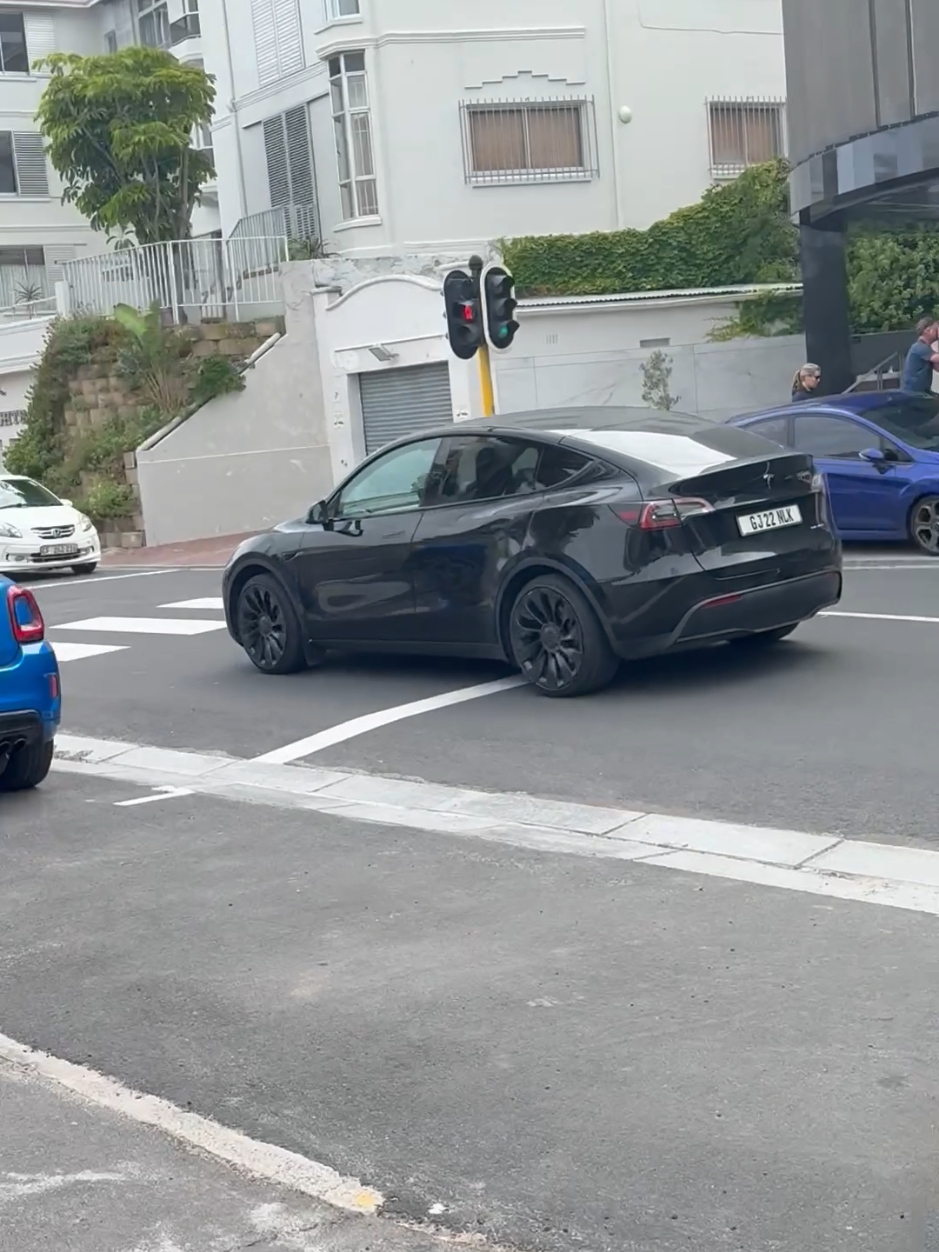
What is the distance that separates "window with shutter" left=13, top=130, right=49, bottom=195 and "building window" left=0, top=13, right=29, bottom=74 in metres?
1.80

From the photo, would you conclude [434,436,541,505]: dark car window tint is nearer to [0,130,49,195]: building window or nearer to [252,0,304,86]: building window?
[252,0,304,86]: building window

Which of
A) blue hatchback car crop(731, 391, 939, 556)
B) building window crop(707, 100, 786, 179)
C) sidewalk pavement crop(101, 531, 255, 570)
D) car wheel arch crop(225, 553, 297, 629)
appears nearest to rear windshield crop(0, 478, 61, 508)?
sidewalk pavement crop(101, 531, 255, 570)

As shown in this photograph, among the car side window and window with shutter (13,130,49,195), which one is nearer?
the car side window

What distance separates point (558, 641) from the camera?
1034 centimetres

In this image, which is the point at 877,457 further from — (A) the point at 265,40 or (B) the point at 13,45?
(B) the point at 13,45

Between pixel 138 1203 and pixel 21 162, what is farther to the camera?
pixel 21 162

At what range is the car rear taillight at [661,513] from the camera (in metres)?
9.89

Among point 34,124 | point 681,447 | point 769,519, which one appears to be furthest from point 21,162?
point 769,519

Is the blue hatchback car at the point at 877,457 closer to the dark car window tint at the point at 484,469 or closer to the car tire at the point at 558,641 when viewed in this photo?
the dark car window tint at the point at 484,469

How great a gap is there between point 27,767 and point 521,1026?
4.90 m

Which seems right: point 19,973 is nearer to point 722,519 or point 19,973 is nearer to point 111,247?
point 722,519

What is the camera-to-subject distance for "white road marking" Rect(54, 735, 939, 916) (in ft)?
21.5

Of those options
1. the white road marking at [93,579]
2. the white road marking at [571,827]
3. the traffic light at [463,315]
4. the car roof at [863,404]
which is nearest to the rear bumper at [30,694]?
the white road marking at [571,827]

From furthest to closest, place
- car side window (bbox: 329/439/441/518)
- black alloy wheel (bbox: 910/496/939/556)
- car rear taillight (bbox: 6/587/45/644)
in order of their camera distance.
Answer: black alloy wheel (bbox: 910/496/939/556), car side window (bbox: 329/439/441/518), car rear taillight (bbox: 6/587/45/644)
